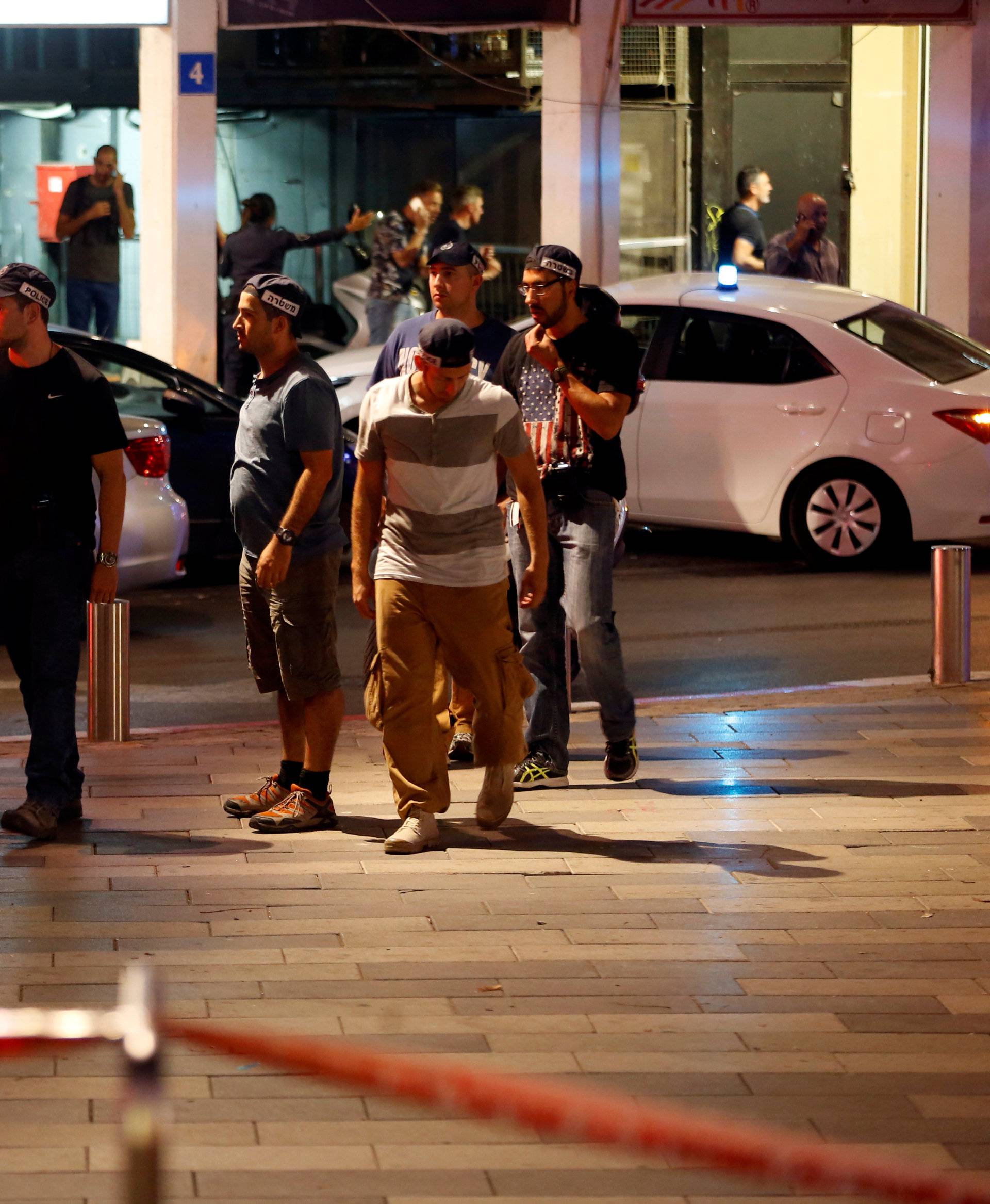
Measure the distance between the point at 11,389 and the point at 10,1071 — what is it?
108 inches

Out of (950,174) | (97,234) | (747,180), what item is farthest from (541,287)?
(950,174)

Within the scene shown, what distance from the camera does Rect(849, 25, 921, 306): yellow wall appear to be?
68.3 ft

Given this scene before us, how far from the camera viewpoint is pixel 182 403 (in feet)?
39.9

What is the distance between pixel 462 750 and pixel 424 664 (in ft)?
4.48

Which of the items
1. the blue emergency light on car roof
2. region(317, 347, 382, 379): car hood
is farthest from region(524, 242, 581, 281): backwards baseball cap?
region(317, 347, 382, 379): car hood

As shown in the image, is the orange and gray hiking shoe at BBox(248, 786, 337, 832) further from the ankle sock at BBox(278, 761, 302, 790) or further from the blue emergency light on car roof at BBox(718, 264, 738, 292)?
the blue emergency light on car roof at BBox(718, 264, 738, 292)

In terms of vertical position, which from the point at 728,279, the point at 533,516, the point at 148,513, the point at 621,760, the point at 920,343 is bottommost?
the point at 621,760

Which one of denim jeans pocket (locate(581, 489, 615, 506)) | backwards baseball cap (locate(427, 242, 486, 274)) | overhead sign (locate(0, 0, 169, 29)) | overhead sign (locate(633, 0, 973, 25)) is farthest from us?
overhead sign (locate(633, 0, 973, 25))

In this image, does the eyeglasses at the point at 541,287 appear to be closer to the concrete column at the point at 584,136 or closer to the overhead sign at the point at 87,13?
the concrete column at the point at 584,136

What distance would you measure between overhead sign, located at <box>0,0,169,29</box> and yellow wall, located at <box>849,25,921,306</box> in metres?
7.23

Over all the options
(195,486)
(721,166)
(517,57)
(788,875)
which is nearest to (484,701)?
(788,875)

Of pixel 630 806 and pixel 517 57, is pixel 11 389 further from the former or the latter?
pixel 517 57

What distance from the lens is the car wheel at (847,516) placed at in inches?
498

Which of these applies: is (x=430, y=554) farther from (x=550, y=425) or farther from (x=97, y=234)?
(x=97, y=234)
